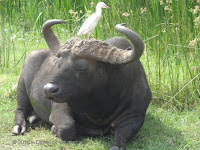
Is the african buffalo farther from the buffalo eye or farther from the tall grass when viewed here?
the tall grass

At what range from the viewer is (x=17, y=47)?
384 inches

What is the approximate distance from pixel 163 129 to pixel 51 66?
185cm

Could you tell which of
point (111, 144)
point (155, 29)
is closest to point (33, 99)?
point (111, 144)

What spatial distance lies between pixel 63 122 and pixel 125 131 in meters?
0.79

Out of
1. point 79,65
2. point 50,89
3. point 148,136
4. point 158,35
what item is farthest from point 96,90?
point 158,35

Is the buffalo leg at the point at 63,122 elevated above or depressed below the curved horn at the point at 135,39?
below

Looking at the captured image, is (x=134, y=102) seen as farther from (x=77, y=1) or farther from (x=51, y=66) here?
(x=77, y=1)

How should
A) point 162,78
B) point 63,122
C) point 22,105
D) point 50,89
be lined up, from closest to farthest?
1. point 50,89
2. point 63,122
3. point 22,105
4. point 162,78

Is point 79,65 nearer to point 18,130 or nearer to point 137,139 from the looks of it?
point 137,139

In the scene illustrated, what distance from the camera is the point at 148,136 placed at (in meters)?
5.47

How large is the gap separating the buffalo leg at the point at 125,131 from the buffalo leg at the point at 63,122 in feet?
1.82

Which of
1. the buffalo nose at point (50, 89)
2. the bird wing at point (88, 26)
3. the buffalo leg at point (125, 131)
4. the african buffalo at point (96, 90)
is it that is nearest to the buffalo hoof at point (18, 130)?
the african buffalo at point (96, 90)

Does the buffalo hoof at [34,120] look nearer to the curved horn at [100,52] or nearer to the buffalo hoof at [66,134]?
the buffalo hoof at [66,134]

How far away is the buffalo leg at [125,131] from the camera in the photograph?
4898 mm
